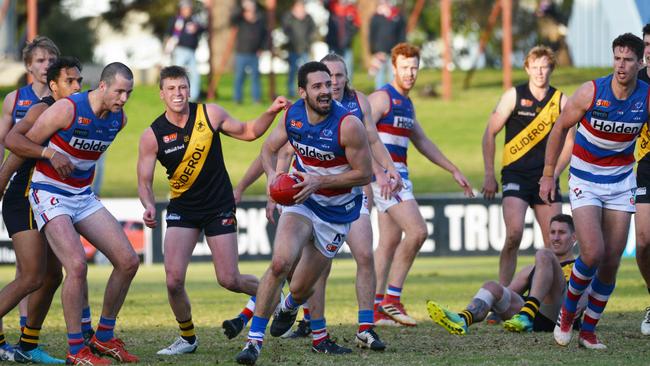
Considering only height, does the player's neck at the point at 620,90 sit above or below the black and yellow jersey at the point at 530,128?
above

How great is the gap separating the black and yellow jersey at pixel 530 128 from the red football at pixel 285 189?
3842mm

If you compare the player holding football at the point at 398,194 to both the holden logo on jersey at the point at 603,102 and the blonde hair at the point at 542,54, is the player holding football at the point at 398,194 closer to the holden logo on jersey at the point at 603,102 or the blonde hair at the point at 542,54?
the blonde hair at the point at 542,54

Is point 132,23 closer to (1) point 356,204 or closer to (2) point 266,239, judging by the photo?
(2) point 266,239

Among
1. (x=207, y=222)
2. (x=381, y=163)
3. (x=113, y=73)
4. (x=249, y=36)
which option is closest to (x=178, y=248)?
(x=207, y=222)

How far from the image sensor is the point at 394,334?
1056 cm

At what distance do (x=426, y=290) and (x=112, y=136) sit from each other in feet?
22.8

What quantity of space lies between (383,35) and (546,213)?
16.3 m

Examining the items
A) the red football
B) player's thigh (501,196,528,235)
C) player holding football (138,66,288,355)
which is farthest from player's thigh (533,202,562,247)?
the red football

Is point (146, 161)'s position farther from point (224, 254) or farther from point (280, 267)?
point (280, 267)

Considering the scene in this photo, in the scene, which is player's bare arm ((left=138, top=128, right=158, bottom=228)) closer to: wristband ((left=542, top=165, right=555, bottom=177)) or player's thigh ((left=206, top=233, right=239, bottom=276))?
player's thigh ((left=206, top=233, right=239, bottom=276))

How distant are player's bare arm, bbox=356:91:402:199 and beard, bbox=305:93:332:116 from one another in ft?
2.87

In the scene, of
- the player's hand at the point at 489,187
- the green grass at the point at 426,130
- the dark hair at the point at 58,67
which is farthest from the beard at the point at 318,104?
the green grass at the point at 426,130

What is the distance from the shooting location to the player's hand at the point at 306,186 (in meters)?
8.52

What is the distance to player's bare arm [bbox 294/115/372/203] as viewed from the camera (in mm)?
8719
